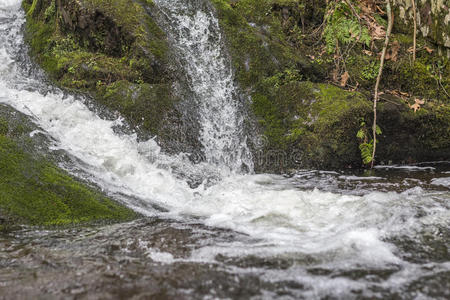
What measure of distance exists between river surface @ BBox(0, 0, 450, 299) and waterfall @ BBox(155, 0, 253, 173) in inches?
1.2

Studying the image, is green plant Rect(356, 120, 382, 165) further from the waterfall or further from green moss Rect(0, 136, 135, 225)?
green moss Rect(0, 136, 135, 225)

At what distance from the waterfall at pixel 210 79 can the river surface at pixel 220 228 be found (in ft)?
0.10

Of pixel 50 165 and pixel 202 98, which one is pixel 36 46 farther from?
pixel 50 165

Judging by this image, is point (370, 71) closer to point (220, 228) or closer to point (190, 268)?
point (220, 228)

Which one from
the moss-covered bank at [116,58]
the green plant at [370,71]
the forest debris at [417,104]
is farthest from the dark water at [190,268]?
the green plant at [370,71]

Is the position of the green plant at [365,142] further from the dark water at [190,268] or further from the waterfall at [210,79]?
the dark water at [190,268]

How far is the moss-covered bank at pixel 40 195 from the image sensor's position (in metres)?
3.61

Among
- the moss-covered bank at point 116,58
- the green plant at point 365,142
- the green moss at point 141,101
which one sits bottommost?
the green plant at point 365,142

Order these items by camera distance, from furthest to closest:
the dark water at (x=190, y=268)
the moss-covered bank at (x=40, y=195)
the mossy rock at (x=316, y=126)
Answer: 1. the mossy rock at (x=316, y=126)
2. the moss-covered bank at (x=40, y=195)
3. the dark water at (x=190, y=268)

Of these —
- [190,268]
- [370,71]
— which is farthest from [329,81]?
[190,268]

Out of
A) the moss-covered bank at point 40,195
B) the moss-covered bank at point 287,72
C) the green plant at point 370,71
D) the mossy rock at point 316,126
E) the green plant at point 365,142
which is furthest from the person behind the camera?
the green plant at point 370,71

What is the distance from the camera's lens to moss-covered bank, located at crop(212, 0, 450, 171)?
644 centimetres

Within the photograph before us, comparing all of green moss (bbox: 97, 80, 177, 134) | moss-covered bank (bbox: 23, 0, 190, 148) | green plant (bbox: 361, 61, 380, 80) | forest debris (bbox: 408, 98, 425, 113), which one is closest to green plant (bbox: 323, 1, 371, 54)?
green plant (bbox: 361, 61, 380, 80)

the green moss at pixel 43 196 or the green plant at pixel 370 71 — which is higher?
the green plant at pixel 370 71
